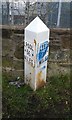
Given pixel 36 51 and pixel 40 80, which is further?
pixel 40 80

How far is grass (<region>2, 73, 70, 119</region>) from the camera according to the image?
251 cm

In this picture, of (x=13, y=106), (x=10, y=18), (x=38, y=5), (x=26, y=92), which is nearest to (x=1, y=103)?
(x=13, y=106)

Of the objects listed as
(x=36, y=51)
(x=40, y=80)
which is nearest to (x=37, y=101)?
(x=40, y=80)

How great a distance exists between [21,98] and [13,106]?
6.1 inches

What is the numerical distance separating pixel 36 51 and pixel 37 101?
0.63 metres

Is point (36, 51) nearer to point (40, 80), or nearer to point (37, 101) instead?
point (40, 80)

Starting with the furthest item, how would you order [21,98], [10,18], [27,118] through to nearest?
[10,18] < [21,98] < [27,118]

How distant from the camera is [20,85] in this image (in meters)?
2.89

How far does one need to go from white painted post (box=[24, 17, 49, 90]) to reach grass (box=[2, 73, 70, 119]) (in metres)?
0.14

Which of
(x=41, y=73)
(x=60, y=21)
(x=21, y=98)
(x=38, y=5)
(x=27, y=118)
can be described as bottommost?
(x=27, y=118)

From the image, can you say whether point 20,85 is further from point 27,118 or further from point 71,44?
point 71,44

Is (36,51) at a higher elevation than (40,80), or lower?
higher

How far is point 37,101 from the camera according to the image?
2.62m

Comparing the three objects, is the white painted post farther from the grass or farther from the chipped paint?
the grass
